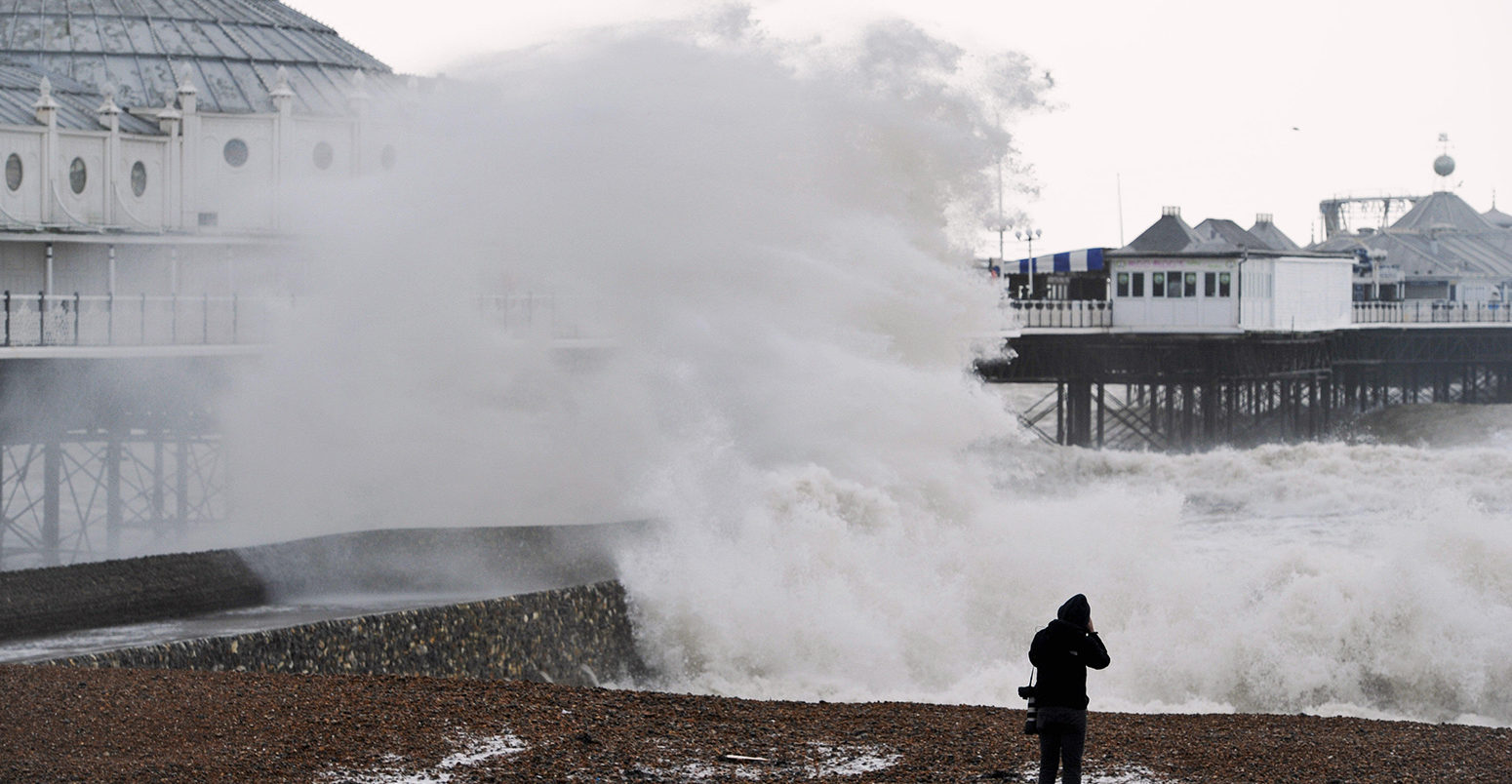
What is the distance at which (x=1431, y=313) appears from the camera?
8331 cm

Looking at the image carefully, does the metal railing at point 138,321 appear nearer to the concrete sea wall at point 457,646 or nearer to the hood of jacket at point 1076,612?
the concrete sea wall at point 457,646

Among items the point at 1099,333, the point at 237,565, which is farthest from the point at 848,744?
the point at 1099,333

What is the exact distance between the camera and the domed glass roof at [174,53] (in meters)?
52.7

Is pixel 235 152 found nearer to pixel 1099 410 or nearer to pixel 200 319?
pixel 200 319

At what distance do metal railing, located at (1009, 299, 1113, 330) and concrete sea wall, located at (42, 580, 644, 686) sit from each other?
36749 millimetres

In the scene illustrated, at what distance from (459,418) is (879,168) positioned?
25.3 ft

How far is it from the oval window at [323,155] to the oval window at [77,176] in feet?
22.5

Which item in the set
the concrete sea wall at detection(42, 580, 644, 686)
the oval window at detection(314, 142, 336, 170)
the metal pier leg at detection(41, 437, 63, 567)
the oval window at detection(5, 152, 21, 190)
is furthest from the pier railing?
the oval window at detection(314, 142, 336, 170)

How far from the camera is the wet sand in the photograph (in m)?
12.9

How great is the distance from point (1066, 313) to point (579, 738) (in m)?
46.5

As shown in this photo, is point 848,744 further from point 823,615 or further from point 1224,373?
→ point 1224,373

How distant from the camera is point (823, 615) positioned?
76.3ft

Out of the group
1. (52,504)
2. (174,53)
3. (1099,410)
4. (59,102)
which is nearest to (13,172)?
(59,102)

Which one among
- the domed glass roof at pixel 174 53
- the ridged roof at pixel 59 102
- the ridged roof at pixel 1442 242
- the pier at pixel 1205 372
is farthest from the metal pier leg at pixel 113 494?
the ridged roof at pixel 1442 242
